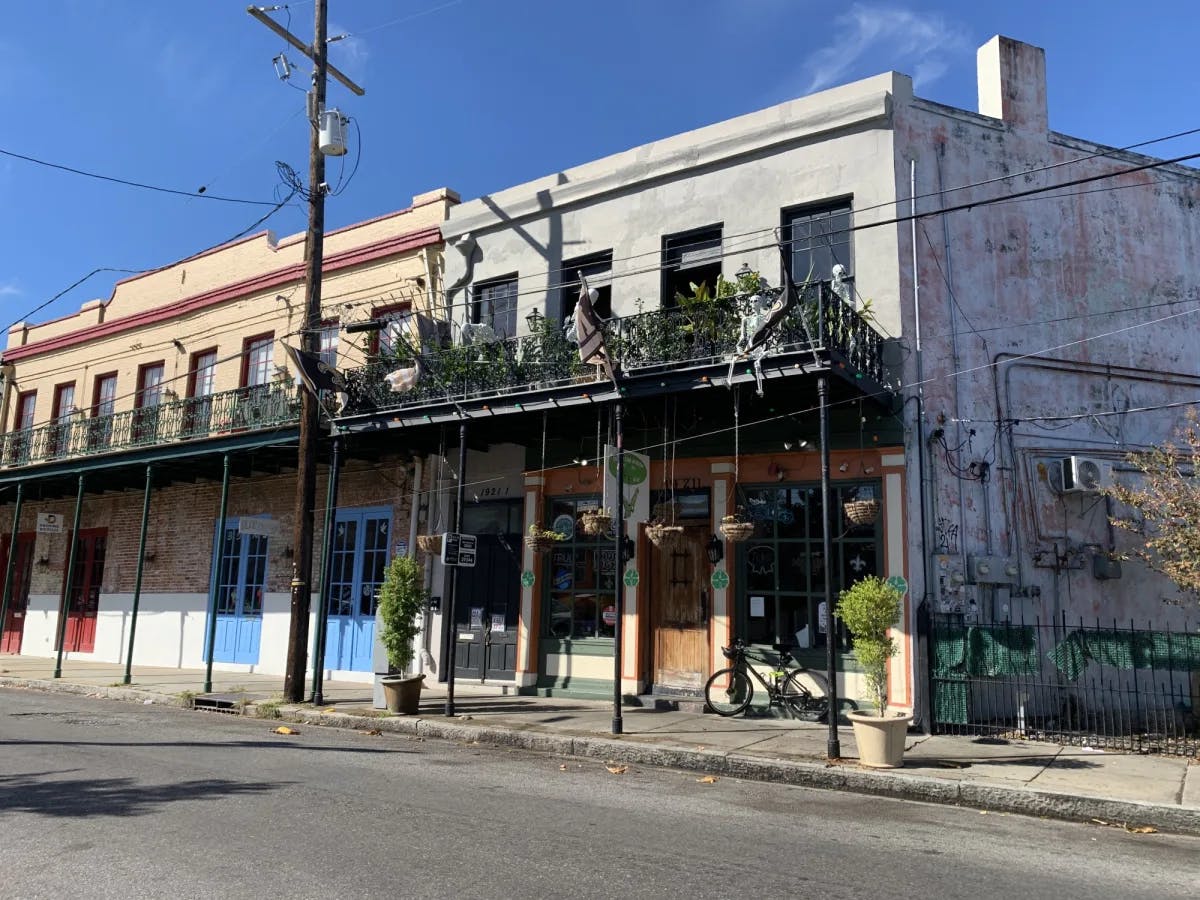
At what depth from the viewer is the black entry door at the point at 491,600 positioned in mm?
14648

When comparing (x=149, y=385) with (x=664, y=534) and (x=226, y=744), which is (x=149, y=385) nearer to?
(x=226, y=744)

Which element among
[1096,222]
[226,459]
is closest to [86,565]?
[226,459]

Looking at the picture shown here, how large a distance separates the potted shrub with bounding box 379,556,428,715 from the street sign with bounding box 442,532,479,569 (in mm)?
694

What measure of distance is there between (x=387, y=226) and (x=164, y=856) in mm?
14241

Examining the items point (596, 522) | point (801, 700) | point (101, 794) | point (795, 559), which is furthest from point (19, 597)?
point (801, 700)

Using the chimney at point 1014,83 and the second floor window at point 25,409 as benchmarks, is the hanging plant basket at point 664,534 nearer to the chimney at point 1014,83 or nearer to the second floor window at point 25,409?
the chimney at point 1014,83

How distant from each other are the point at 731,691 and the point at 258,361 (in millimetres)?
12508

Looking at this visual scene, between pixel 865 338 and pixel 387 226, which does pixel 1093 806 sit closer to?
pixel 865 338

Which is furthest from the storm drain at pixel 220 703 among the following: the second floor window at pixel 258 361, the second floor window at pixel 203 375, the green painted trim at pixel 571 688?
the second floor window at pixel 203 375

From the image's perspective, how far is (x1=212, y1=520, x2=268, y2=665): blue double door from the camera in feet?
58.1

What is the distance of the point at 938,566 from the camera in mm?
11172

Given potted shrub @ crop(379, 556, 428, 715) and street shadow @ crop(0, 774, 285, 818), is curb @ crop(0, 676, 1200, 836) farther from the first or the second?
street shadow @ crop(0, 774, 285, 818)

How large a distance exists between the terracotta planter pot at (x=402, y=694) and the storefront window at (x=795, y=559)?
14.9 ft

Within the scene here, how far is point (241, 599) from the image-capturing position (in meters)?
18.1
